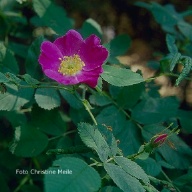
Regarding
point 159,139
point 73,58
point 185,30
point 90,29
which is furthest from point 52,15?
point 159,139

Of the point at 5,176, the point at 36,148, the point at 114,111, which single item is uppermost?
the point at 114,111

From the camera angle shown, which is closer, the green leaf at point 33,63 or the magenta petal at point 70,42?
the magenta petal at point 70,42

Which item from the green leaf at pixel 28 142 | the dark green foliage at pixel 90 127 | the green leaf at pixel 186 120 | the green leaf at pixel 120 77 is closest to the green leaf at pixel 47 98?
the dark green foliage at pixel 90 127

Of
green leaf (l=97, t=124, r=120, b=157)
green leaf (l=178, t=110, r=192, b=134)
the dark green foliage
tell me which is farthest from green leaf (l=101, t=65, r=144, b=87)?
green leaf (l=178, t=110, r=192, b=134)

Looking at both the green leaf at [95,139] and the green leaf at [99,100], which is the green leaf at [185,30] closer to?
the green leaf at [99,100]

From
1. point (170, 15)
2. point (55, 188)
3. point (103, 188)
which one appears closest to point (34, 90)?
point (103, 188)

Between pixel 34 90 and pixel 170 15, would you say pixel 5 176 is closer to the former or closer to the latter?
pixel 34 90
